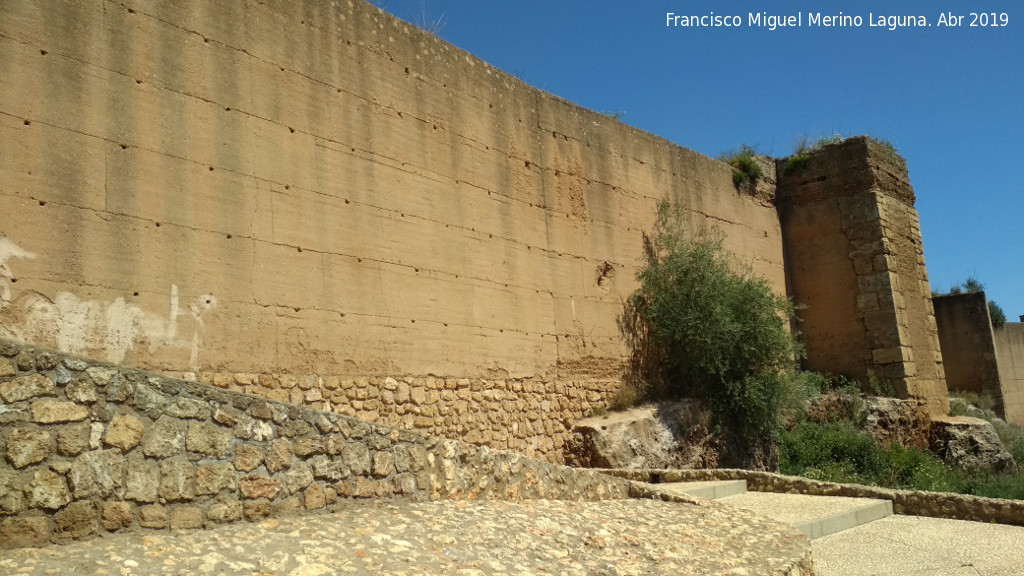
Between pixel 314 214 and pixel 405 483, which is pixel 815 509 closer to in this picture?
pixel 405 483

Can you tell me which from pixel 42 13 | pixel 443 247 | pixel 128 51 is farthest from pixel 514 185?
pixel 42 13

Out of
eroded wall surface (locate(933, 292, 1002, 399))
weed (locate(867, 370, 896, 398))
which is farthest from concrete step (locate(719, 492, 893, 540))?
eroded wall surface (locate(933, 292, 1002, 399))

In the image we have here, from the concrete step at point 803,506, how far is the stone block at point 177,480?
13.2 ft

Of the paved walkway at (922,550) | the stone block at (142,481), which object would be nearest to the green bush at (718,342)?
the paved walkway at (922,550)

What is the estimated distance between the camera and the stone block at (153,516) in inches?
154

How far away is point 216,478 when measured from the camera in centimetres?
420

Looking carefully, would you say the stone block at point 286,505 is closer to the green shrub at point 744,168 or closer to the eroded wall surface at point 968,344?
the green shrub at point 744,168

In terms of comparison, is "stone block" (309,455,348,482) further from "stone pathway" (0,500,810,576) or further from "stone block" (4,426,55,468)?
"stone block" (4,426,55,468)

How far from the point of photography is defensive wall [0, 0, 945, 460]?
655cm

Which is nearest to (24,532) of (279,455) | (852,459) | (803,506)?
(279,455)

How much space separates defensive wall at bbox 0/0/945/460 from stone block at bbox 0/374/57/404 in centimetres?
274

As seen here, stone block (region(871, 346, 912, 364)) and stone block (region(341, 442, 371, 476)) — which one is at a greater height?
stone block (region(871, 346, 912, 364))

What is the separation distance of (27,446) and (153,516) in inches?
24.6

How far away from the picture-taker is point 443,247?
9.59 m
